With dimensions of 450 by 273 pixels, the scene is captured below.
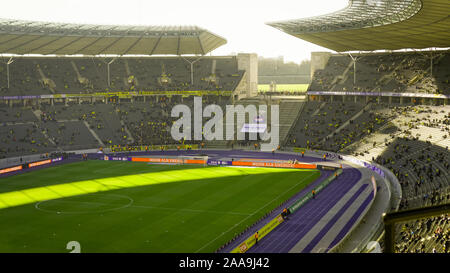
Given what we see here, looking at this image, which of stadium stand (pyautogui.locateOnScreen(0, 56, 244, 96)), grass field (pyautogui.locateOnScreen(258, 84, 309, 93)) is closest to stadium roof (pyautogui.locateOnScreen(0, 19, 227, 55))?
stadium stand (pyautogui.locateOnScreen(0, 56, 244, 96))

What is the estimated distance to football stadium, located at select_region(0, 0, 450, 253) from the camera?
33.6 meters

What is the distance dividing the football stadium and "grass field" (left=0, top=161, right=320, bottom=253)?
229mm

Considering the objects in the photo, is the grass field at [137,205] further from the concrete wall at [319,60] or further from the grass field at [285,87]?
the grass field at [285,87]

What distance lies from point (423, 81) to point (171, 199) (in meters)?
50.2

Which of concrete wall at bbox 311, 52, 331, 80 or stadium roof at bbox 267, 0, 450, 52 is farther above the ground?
stadium roof at bbox 267, 0, 450, 52

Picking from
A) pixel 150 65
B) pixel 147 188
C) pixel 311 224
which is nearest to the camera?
pixel 311 224

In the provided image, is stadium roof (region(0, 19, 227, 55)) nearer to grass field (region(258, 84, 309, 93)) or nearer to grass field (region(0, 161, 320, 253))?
grass field (region(0, 161, 320, 253))

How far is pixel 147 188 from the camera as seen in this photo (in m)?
49.2

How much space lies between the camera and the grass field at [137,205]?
3198 centimetres

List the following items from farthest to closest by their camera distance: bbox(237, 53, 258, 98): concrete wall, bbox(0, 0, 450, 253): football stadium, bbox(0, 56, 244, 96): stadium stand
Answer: bbox(237, 53, 258, 98): concrete wall, bbox(0, 56, 244, 96): stadium stand, bbox(0, 0, 450, 253): football stadium

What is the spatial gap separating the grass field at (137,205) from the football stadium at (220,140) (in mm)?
229

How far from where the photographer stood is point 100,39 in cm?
8300
